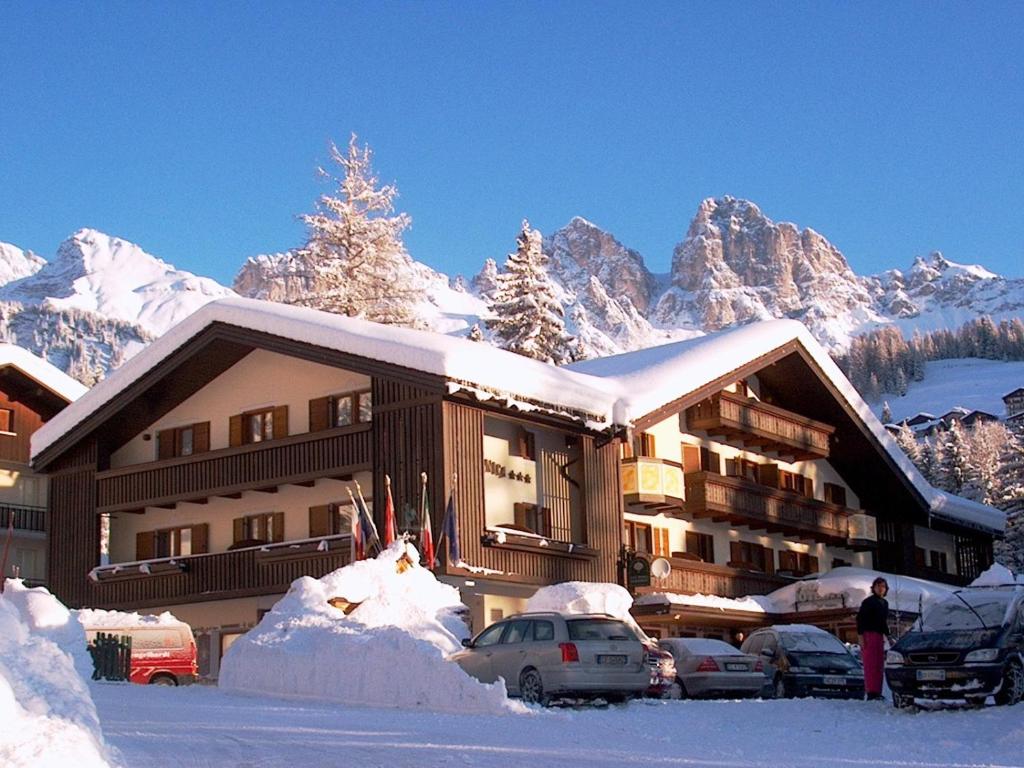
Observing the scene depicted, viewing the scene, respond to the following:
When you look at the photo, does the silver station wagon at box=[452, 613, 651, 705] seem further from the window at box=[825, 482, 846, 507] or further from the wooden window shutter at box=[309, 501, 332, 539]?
the window at box=[825, 482, 846, 507]

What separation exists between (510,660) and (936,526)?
35595 mm

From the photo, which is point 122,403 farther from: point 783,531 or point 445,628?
point 783,531

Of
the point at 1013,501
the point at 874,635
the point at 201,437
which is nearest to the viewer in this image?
the point at 874,635

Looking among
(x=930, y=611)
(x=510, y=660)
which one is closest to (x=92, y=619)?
(x=510, y=660)

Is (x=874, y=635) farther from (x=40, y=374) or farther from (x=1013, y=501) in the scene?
(x=1013, y=501)

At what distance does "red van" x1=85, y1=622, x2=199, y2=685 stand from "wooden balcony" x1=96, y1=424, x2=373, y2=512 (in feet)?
19.0

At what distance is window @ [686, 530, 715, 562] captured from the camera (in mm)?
43094

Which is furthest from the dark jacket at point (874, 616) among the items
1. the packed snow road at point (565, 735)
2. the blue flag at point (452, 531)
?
the blue flag at point (452, 531)

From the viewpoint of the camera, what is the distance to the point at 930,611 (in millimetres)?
22312

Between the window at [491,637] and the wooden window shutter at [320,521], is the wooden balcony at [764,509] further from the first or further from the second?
the window at [491,637]

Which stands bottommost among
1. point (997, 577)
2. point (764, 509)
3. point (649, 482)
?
point (997, 577)

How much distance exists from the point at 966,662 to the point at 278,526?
73.9ft

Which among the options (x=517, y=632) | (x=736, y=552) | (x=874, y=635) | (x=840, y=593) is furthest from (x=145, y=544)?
(x=874, y=635)

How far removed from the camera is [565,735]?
52.5ft
